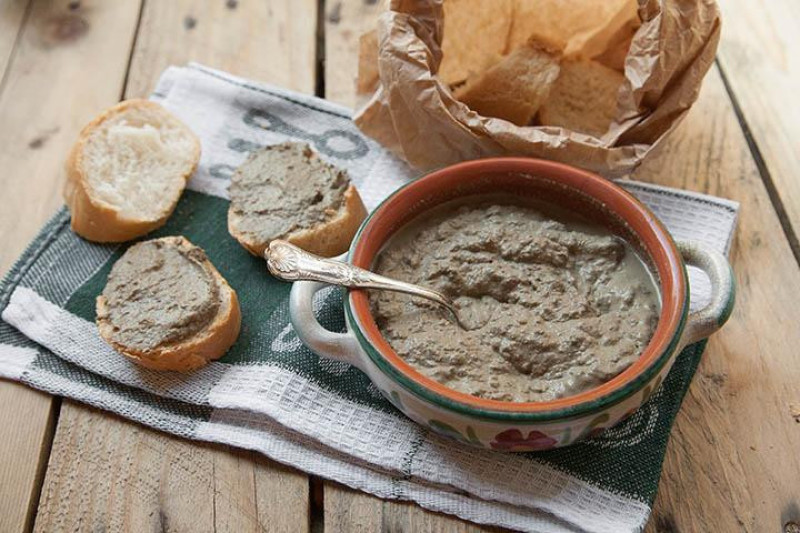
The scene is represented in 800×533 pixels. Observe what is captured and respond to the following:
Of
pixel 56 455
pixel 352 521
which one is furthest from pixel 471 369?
pixel 56 455

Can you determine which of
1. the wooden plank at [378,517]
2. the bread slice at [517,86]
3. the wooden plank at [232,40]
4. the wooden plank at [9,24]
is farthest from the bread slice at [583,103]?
the wooden plank at [9,24]

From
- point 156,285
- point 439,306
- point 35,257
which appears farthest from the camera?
point 35,257

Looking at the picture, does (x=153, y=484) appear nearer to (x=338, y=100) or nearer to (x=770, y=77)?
(x=338, y=100)

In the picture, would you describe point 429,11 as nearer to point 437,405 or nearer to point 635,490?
point 437,405

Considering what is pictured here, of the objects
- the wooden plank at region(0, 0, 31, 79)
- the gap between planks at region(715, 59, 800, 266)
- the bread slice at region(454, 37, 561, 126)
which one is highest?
the bread slice at region(454, 37, 561, 126)

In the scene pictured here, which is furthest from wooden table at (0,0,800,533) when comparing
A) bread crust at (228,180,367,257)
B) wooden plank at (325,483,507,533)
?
bread crust at (228,180,367,257)

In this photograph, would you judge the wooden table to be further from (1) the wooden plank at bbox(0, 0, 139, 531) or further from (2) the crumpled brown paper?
(2) the crumpled brown paper

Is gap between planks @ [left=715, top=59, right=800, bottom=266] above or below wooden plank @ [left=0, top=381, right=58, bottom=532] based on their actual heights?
above
